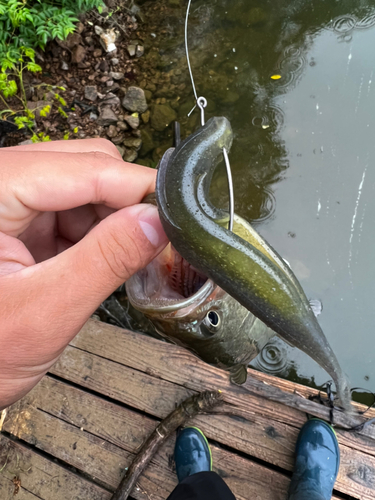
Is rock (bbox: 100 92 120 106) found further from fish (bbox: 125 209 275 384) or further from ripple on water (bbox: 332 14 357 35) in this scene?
fish (bbox: 125 209 275 384)

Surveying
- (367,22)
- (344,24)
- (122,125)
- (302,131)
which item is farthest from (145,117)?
(367,22)

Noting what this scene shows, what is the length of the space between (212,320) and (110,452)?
184cm

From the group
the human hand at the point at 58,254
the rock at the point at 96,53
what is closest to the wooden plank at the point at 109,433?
the human hand at the point at 58,254

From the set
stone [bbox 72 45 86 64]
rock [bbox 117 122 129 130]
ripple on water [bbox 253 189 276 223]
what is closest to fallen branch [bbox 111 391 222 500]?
ripple on water [bbox 253 189 276 223]

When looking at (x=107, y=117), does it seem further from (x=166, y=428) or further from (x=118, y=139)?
(x=166, y=428)

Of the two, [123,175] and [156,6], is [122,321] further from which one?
[156,6]

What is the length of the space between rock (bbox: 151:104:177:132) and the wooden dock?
2285mm

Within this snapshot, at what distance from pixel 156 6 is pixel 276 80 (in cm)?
182

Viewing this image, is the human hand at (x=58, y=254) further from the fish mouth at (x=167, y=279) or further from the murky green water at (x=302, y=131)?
the murky green water at (x=302, y=131)

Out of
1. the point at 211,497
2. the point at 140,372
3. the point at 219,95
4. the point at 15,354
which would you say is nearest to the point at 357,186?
the point at 219,95

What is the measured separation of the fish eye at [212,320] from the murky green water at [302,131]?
174 centimetres

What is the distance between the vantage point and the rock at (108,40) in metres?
3.77

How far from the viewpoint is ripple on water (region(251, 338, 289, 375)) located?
2998 millimetres

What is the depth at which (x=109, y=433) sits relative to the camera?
8.64 ft
